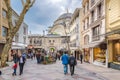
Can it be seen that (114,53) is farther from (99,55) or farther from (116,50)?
(99,55)

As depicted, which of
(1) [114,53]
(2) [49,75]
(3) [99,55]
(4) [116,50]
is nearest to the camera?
(2) [49,75]

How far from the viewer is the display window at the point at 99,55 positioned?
1033 inches

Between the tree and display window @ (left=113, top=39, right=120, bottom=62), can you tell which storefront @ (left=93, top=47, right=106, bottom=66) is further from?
the tree

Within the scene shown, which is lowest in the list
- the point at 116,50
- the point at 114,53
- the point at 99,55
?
the point at 99,55

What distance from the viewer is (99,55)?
93.2 ft

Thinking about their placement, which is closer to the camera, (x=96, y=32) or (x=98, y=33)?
(x=98, y=33)

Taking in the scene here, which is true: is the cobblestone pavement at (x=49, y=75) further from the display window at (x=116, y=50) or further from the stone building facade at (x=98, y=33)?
the stone building facade at (x=98, y=33)

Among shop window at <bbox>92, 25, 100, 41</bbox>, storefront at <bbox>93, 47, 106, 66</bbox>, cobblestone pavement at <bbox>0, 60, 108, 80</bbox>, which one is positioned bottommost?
cobblestone pavement at <bbox>0, 60, 108, 80</bbox>

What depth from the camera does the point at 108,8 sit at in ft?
79.6

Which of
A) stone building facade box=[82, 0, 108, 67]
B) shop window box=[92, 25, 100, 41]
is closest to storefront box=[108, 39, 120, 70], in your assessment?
stone building facade box=[82, 0, 108, 67]

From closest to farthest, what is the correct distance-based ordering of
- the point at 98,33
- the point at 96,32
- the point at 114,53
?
the point at 114,53
the point at 98,33
the point at 96,32

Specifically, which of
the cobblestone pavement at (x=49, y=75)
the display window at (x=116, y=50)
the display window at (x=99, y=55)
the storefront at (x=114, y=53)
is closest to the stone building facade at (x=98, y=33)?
the display window at (x=99, y=55)

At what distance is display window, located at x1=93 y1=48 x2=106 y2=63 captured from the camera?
26.2m

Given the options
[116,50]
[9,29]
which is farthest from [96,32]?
[9,29]
